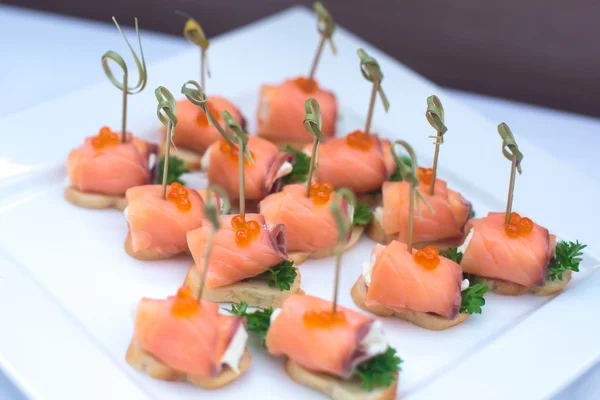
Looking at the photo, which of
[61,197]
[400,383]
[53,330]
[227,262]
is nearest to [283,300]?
[227,262]

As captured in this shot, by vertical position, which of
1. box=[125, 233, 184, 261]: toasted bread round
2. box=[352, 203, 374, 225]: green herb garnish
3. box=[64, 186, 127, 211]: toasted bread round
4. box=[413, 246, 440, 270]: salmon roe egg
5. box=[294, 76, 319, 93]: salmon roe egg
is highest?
box=[294, 76, 319, 93]: salmon roe egg

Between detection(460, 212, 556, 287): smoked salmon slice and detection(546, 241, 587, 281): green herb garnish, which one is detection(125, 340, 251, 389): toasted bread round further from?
detection(546, 241, 587, 281): green herb garnish

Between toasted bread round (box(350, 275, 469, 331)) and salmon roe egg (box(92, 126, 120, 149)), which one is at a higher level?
salmon roe egg (box(92, 126, 120, 149))

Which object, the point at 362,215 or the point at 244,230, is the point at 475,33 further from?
the point at 244,230

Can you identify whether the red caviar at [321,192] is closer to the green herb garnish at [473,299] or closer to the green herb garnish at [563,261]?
the green herb garnish at [473,299]

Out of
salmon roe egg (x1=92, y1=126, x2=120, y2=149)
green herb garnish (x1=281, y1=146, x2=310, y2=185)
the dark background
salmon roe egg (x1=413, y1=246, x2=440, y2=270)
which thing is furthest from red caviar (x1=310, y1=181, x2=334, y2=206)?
the dark background

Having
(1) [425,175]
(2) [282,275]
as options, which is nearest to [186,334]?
(2) [282,275]
